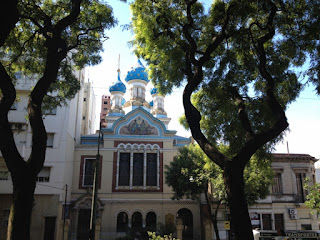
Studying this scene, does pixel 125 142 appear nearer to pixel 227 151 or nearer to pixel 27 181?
pixel 227 151

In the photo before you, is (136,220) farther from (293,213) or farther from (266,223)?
(293,213)

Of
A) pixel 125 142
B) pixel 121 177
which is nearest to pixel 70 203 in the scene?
pixel 121 177

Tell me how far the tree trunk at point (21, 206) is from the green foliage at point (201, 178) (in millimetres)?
11479

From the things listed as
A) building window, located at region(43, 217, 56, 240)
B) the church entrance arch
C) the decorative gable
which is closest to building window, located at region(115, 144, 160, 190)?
the decorative gable

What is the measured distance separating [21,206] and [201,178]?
14.5m

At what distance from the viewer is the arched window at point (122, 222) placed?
2652 cm

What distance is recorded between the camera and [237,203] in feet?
22.8

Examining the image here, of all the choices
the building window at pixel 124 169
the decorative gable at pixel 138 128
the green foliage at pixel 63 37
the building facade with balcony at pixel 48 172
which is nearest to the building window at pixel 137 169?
the building window at pixel 124 169

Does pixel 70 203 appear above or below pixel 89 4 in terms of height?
below

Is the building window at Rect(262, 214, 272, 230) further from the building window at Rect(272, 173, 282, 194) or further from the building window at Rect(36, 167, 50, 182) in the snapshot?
the building window at Rect(36, 167, 50, 182)

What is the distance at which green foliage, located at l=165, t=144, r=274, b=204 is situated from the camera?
1922 cm

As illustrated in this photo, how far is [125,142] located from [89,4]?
721 inches

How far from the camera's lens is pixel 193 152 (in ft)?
78.6

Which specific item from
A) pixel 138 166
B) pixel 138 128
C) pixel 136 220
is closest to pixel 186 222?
pixel 136 220
